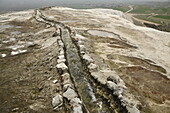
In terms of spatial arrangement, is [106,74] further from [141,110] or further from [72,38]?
[72,38]

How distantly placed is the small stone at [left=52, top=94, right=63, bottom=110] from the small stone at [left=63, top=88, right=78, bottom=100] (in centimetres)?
27

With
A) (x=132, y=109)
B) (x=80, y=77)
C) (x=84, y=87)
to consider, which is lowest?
(x=132, y=109)

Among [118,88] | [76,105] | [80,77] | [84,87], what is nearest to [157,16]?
[80,77]

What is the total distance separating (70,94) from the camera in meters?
7.49

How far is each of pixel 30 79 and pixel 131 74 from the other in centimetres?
610

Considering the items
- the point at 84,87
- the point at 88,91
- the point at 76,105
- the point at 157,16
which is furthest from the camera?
the point at 157,16

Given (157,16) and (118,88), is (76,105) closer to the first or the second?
(118,88)

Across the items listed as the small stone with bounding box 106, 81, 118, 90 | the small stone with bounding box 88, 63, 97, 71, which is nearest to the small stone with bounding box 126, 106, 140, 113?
the small stone with bounding box 106, 81, 118, 90

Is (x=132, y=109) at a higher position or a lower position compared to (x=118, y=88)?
lower

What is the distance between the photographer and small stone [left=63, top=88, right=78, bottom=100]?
7.31 metres

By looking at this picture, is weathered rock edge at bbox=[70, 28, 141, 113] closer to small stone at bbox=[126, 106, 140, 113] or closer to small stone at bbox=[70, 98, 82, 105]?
small stone at bbox=[126, 106, 140, 113]

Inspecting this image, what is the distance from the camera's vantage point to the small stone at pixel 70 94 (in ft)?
24.0

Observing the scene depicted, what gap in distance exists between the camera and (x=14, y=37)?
1642 centimetres

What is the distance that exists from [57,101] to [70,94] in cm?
68
